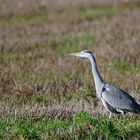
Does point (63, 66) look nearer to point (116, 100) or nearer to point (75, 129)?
point (116, 100)

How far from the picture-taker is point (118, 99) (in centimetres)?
976

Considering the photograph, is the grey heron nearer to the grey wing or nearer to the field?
the grey wing

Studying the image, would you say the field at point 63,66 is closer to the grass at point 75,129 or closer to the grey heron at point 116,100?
the grass at point 75,129

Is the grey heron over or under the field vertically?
over

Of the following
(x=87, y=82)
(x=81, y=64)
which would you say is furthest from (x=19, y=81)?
(x=81, y=64)

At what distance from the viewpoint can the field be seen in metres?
8.71

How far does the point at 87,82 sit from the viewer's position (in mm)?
13062

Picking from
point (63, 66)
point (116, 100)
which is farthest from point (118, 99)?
point (63, 66)

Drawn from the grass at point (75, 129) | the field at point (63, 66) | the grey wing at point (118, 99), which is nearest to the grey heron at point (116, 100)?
the grey wing at point (118, 99)

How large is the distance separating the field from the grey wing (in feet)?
0.63

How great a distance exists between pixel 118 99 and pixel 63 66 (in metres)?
5.60

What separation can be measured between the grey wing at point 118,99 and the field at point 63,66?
7.6 inches

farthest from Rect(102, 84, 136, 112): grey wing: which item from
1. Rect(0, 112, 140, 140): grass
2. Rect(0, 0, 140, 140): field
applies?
Rect(0, 112, 140, 140): grass

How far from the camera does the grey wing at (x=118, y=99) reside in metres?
9.64
